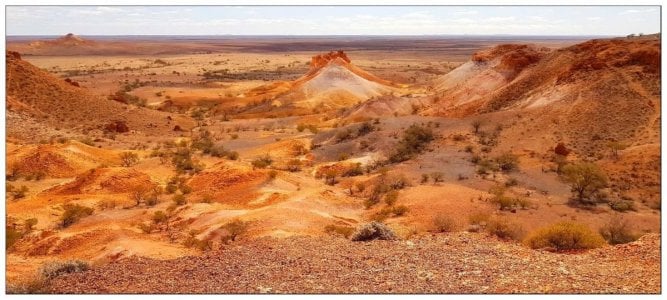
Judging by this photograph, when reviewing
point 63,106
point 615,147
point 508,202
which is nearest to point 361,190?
point 508,202

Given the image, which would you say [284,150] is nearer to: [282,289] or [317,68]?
[282,289]

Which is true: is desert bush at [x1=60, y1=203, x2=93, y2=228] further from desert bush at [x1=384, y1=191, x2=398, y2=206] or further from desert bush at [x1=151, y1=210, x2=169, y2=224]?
desert bush at [x1=384, y1=191, x2=398, y2=206]

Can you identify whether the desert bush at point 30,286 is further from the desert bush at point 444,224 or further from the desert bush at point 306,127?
the desert bush at point 306,127

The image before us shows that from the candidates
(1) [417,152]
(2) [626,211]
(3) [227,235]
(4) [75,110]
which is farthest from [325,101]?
(3) [227,235]

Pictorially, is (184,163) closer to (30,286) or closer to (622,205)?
(30,286)

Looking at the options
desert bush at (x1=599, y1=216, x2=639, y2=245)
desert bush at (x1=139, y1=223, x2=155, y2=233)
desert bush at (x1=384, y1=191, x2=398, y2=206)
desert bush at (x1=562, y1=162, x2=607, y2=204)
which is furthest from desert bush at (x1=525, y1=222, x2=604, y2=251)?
desert bush at (x1=139, y1=223, x2=155, y2=233)

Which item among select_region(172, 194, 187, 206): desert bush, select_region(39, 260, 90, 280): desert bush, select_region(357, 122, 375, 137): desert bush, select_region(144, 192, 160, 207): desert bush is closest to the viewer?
select_region(39, 260, 90, 280): desert bush
